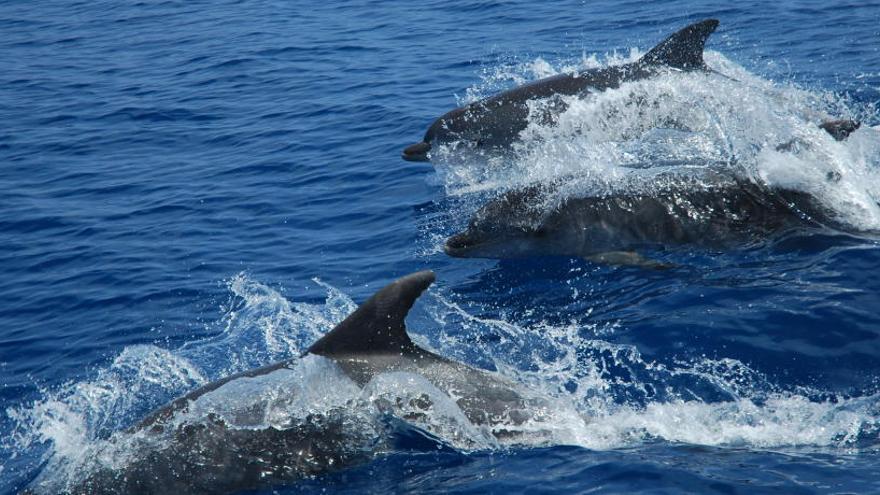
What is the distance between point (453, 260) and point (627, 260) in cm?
212

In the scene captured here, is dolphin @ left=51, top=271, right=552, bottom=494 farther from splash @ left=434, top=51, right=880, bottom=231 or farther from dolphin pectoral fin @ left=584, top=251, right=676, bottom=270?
splash @ left=434, top=51, right=880, bottom=231

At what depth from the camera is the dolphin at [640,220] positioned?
11688 mm

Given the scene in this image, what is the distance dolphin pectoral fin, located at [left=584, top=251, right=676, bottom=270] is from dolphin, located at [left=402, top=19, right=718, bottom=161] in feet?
13.9

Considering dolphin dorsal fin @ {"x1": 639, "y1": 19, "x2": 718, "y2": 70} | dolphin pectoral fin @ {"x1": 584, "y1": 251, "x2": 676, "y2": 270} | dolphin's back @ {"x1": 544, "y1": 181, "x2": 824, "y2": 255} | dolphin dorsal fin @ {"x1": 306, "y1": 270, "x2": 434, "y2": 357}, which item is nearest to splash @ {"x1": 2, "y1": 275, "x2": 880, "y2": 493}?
dolphin dorsal fin @ {"x1": 306, "y1": 270, "x2": 434, "y2": 357}

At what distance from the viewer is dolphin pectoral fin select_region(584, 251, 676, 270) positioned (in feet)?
37.6

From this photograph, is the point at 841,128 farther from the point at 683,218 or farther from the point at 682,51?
the point at 683,218

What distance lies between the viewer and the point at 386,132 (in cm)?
1886

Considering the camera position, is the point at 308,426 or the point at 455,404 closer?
the point at 308,426

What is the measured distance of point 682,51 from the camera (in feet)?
51.0

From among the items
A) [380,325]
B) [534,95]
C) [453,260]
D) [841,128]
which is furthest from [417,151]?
[380,325]

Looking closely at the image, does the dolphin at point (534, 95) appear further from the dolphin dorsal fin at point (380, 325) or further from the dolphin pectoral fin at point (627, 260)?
the dolphin dorsal fin at point (380, 325)

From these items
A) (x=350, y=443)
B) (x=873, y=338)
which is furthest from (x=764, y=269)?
(x=350, y=443)

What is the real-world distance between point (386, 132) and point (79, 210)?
525cm

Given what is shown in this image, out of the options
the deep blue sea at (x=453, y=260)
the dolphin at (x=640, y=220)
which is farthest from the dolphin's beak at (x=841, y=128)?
the dolphin at (x=640, y=220)
